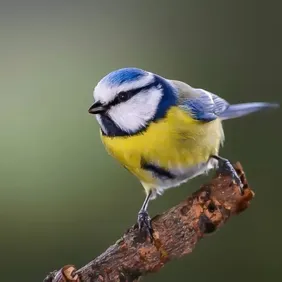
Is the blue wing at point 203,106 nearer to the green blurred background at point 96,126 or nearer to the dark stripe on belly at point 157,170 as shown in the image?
the dark stripe on belly at point 157,170

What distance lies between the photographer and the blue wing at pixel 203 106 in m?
0.95

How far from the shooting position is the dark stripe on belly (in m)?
0.90

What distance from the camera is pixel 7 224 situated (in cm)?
178

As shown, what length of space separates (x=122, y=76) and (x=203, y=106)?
0.19 meters

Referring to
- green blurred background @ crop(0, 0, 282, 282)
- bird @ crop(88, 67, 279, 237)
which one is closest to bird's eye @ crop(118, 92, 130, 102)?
bird @ crop(88, 67, 279, 237)

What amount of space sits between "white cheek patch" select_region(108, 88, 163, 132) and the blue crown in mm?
30


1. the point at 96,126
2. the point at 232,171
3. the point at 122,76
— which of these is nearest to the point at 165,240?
the point at 232,171

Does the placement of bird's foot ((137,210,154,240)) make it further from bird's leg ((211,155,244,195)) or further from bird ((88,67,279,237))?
bird's leg ((211,155,244,195))

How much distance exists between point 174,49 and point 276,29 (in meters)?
0.32

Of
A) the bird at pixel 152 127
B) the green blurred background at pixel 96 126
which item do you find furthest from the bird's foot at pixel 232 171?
the green blurred background at pixel 96 126

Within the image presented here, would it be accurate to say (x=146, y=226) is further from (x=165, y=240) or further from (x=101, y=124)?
(x=101, y=124)

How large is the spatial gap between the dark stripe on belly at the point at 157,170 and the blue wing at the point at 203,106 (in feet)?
0.34

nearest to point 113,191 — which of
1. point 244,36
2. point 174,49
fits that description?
point 174,49

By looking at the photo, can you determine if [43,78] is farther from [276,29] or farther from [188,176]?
[188,176]
